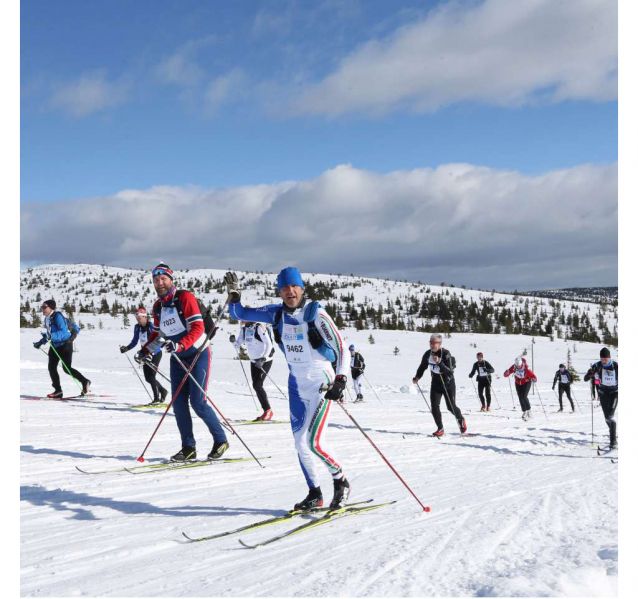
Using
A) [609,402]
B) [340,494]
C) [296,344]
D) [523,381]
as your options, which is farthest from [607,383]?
[296,344]

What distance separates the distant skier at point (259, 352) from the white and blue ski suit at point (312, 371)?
20.9ft

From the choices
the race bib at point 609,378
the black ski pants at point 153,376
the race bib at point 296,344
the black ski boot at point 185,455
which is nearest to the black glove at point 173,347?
the black ski boot at point 185,455

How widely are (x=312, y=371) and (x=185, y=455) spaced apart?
3004 millimetres

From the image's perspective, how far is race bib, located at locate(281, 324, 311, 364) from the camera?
4.90 metres

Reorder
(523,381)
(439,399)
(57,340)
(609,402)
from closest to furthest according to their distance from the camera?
1. (609,402)
2. (439,399)
3. (57,340)
4. (523,381)

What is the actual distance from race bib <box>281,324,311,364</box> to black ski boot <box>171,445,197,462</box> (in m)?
2.80

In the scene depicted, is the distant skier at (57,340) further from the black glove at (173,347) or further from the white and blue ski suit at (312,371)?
the white and blue ski suit at (312,371)

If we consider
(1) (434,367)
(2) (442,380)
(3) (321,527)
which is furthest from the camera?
(1) (434,367)

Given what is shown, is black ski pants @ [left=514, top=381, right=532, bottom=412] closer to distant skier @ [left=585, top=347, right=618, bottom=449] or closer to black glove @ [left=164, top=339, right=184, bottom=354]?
distant skier @ [left=585, top=347, right=618, bottom=449]

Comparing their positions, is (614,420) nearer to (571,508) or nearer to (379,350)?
(571,508)

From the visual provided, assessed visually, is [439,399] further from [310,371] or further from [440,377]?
[310,371]

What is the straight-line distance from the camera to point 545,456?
9.13 metres

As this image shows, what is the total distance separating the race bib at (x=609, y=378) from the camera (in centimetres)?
1055

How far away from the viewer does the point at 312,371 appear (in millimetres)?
4883
